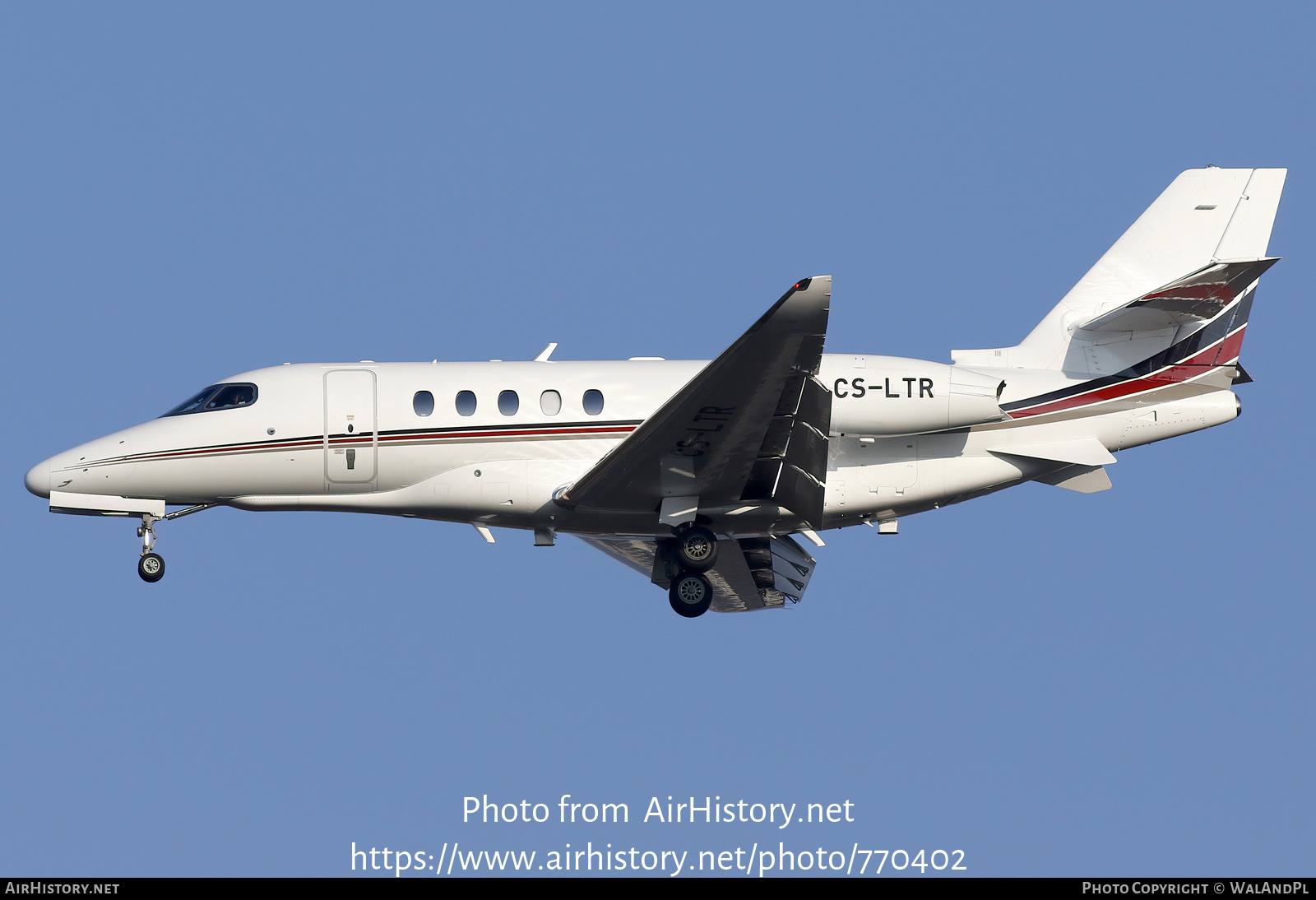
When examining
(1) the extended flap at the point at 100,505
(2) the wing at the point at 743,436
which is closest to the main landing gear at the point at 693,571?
(2) the wing at the point at 743,436

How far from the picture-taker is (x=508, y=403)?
19469mm

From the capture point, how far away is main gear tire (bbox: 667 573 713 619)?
64.8ft

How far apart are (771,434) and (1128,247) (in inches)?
277

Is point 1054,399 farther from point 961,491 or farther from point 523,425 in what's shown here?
point 523,425

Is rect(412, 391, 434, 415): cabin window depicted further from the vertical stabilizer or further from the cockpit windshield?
the vertical stabilizer

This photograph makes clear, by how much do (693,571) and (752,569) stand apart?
2.72 meters

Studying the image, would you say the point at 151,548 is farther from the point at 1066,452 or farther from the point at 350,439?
the point at 1066,452

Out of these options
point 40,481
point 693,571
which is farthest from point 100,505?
point 693,571

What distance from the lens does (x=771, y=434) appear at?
59.5ft

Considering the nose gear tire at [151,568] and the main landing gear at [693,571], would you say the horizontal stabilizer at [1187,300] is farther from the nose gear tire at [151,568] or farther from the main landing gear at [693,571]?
the nose gear tire at [151,568]

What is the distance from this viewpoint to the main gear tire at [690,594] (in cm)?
1977

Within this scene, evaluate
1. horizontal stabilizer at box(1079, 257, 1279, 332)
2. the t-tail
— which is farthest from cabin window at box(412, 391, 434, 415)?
horizontal stabilizer at box(1079, 257, 1279, 332)
